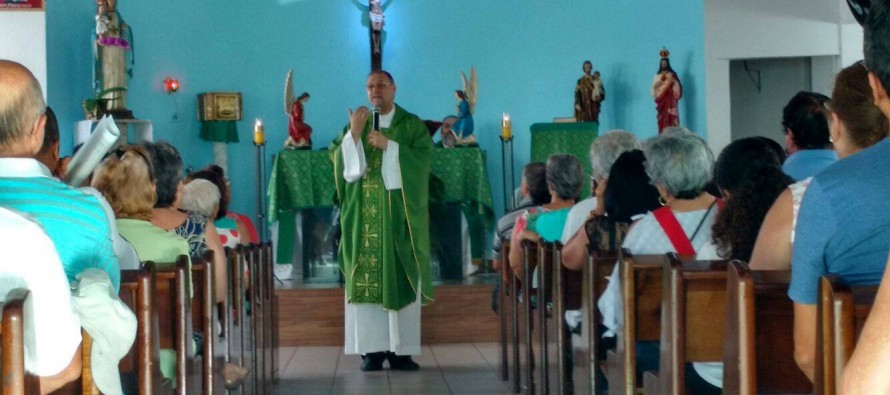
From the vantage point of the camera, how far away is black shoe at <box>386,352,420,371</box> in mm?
7380

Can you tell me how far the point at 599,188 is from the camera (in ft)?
16.8

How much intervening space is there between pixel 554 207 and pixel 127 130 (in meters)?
5.17

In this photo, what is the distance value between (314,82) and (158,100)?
1.29 metres

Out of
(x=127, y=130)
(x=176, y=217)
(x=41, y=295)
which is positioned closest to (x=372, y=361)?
(x=176, y=217)

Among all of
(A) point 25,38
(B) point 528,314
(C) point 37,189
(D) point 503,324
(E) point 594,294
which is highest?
(A) point 25,38

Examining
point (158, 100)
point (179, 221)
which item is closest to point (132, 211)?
point (179, 221)

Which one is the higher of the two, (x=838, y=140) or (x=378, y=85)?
(x=378, y=85)

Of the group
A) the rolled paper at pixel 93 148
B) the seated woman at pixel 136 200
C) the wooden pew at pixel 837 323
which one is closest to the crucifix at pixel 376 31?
the seated woman at pixel 136 200

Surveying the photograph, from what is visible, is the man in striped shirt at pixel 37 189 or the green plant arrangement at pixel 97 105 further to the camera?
the green plant arrangement at pixel 97 105

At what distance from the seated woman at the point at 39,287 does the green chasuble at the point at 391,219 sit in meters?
5.15

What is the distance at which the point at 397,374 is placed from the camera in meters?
7.21

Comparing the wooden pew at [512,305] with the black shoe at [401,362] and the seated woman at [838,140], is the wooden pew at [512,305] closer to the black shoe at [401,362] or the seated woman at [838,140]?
the black shoe at [401,362]

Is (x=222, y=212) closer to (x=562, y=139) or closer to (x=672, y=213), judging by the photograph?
(x=672, y=213)

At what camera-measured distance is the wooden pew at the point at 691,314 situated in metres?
3.11
